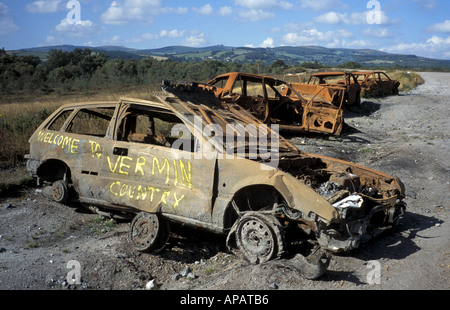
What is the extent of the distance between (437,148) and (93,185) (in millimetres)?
8520

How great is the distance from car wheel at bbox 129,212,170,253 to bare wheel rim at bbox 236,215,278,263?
951mm

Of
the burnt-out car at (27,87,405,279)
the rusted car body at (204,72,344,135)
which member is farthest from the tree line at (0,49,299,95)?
the burnt-out car at (27,87,405,279)

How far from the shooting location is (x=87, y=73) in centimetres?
4519

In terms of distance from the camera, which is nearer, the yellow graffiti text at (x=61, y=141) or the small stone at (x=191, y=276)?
the small stone at (x=191, y=276)

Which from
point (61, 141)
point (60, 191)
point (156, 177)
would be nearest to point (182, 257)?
point (156, 177)

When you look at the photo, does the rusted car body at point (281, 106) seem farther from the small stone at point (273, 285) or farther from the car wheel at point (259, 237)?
the small stone at point (273, 285)

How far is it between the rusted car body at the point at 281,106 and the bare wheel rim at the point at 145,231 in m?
5.87

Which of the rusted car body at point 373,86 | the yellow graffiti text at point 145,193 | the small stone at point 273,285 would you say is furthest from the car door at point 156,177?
the rusted car body at point 373,86

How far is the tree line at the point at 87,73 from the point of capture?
38.9m

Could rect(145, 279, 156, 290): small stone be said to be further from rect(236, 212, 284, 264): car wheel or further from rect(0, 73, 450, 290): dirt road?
rect(236, 212, 284, 264): car wheel

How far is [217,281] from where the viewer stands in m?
3.68
